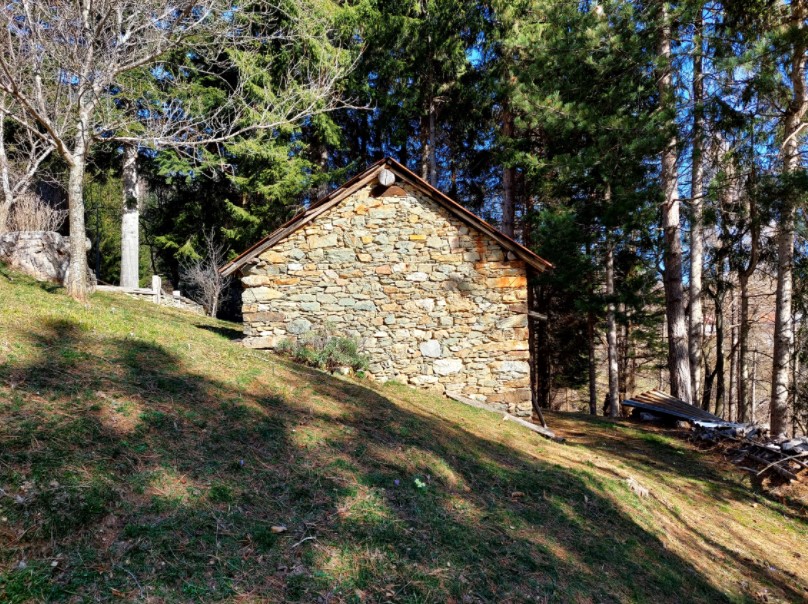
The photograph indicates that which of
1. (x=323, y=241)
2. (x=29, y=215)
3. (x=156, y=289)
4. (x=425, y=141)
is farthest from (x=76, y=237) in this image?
(x=425, y=141)

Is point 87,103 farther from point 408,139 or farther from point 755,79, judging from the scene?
point 408,139

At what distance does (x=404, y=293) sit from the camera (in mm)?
9539

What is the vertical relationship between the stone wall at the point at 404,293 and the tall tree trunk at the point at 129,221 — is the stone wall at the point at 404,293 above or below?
below

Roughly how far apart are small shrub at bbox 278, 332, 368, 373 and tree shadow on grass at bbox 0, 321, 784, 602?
2.72 meters

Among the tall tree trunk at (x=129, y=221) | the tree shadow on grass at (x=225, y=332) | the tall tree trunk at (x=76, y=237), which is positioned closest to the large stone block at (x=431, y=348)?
the tree shadow on grass at (x=225, y=332)

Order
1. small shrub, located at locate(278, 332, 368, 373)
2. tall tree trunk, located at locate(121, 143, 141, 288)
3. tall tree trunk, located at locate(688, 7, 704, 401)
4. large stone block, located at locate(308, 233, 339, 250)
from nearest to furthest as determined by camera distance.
Result: small shrub, located at locate(278, 332, 368, 373), tall tree trunk, located at locate(688, 7, 704, 401), large stone block, located at locate(308, 233, 339, 250), tall tree trunk, located at locate(121, 143, 141, 288)

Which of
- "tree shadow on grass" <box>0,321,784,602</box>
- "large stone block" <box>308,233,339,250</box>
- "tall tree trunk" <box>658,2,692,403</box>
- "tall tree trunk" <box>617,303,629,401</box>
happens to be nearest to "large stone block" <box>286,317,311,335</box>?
"large stone block" <box>308,233,339,250</box>

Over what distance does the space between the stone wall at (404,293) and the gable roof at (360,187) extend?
13cm

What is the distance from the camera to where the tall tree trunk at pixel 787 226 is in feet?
25.9

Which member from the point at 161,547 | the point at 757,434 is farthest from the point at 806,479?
the point at 161,547

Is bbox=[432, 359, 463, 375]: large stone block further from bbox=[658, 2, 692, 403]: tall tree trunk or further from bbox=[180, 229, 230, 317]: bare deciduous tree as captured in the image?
bbox=[180, 229, 230, 317]: bare deciduous tree

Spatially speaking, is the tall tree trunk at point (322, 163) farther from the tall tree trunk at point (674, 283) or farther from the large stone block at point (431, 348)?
the tall tree trunk at point (674, 283)

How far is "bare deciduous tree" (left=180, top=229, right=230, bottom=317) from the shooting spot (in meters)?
18.6

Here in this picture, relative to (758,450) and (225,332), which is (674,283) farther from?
(225,332)
